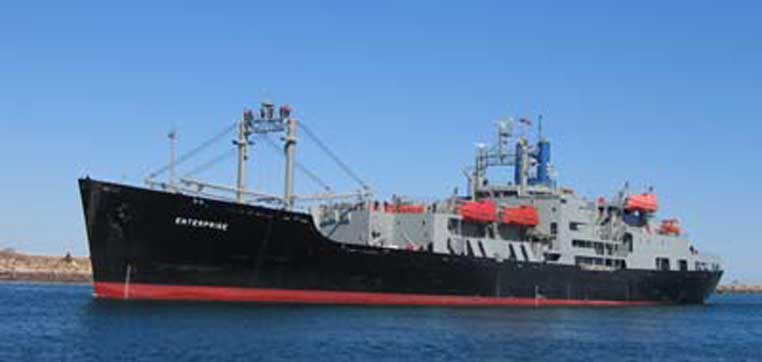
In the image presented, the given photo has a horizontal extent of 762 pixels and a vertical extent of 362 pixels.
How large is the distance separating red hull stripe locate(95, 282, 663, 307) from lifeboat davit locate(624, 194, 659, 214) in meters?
14.3

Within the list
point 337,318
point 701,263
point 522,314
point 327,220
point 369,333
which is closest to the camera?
point 369,333

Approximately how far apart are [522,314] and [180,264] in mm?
16868

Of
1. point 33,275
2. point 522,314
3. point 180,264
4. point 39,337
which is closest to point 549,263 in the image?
point 522,314

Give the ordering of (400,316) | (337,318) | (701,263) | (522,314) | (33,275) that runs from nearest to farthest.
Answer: (337,318) < (400,316) < (522,314) < (701,263) < (33,275)

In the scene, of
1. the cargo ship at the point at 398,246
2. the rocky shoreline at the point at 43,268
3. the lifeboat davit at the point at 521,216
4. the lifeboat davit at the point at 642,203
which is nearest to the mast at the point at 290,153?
the cargo ship at the point at 398,246

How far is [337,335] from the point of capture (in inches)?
1459

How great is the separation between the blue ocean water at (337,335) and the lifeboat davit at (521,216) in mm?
7814

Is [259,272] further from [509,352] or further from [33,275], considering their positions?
[33,275]

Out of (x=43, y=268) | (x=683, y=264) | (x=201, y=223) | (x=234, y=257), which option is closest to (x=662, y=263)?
(x=683, y=264)

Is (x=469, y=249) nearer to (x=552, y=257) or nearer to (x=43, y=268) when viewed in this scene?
(x=552, y=257)

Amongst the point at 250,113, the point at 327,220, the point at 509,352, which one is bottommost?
the point at 509,352

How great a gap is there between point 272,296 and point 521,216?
59.6 ft

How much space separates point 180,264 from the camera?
45562 mm

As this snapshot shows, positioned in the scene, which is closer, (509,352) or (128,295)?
(509,352)
